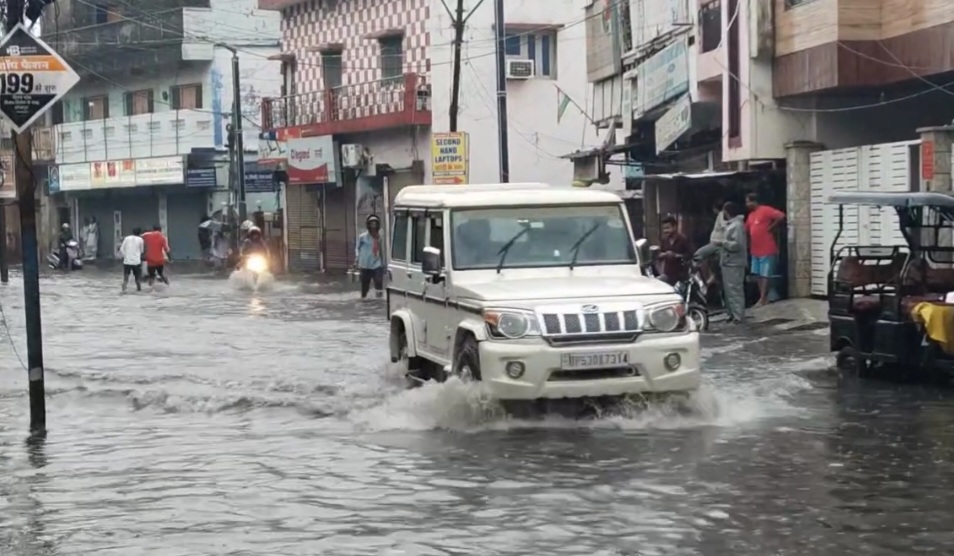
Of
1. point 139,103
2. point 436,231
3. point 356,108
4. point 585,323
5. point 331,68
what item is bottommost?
point 585,323

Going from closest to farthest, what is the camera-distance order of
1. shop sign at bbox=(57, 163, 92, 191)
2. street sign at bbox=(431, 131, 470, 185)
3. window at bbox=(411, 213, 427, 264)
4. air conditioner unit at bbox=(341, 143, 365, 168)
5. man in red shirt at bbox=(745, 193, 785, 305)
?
1. window at bbox=(411, 213, 427, 264)
2. man in red shirt at bbox=(745, 193, 785, 305)
3. street sign at bbox=(431, 131, 470, 185)
4. air conditioner unit at bbox=(341, 143, 365, 168)
5. shop sign at bbox=(57, 163, 92, 191)

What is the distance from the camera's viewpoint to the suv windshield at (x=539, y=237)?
1300 centimetres

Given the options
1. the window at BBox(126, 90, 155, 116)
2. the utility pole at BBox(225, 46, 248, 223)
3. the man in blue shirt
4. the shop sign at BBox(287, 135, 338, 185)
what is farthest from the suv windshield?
the window at BBox(126, 90, 155, 116)

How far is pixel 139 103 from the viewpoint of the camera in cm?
5966

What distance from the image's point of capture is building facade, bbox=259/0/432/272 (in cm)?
4209

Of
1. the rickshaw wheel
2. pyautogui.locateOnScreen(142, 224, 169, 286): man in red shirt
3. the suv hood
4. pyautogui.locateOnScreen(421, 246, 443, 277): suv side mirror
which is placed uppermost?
pyautogui.locateOnScreen(421, 246, 443, 277): suv side mirror

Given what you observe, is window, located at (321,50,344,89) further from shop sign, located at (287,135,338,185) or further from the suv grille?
the suv grille

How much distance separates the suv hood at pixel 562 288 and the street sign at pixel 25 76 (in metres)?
3.45

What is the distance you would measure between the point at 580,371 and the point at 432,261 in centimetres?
190

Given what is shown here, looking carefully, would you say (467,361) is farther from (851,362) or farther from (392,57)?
(392,57)

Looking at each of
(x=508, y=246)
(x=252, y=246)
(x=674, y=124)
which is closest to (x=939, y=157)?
(x=674, y=124)

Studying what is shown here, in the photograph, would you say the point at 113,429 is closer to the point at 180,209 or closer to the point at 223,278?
the point at 223,278

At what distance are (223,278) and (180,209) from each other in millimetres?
16959

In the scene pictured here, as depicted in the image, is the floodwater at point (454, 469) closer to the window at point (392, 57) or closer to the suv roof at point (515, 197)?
the suv roof at point (515, 197)
